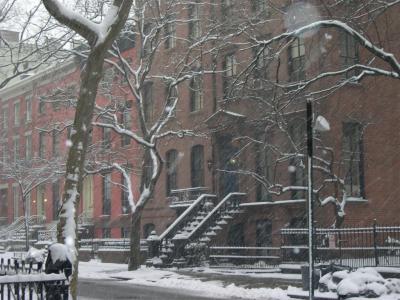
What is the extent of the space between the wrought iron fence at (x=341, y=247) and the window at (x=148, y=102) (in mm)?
13556

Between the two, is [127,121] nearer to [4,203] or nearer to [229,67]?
[229,67]

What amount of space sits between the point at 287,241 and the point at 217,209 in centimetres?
526

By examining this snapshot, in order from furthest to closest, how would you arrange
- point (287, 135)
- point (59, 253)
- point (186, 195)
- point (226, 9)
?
point (186, 195) < point (226, 9) < point (287, 135) < point (59, 253)

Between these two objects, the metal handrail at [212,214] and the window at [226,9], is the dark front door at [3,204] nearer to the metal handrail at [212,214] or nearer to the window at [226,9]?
the metal handrail at [212,214]

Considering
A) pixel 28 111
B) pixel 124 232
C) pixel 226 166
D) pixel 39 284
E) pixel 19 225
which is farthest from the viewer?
pixel 28 111

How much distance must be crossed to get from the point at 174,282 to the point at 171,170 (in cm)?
1408

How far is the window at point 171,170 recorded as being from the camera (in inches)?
1330

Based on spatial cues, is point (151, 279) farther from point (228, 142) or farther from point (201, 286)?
point (228, 142)

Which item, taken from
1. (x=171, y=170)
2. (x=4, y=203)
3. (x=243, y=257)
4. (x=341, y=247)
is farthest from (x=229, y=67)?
(x=4, y=203)

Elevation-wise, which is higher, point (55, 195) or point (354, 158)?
point (354, 158)

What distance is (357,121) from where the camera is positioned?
25781 mm

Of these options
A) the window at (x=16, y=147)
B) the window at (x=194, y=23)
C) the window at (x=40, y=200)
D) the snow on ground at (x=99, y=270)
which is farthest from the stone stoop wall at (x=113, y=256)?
the window at (x=40, y=200)

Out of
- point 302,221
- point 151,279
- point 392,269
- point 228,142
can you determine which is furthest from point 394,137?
point 151,279

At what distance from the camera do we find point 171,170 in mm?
34031
